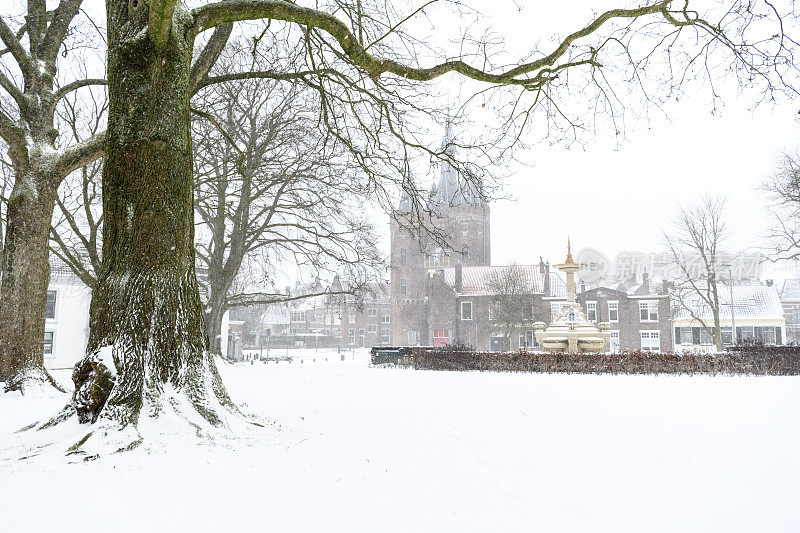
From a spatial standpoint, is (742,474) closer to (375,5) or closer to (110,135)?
(110,135)

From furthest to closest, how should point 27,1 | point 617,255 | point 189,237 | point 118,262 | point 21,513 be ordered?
point 617,255 < point 27,1 < point 189,237 < point 118,262 < point 21,513

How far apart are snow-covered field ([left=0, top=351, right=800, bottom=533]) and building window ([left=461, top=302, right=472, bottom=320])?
4882cm

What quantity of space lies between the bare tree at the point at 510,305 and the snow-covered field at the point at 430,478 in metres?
36.4

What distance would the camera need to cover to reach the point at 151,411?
5.25m

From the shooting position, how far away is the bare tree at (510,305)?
146 ft

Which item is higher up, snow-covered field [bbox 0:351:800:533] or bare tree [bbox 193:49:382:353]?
bare tree [bbox 193:49:382:353]

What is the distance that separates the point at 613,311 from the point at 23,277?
49286 mm

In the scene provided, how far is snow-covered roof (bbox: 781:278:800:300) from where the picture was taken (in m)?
72.8

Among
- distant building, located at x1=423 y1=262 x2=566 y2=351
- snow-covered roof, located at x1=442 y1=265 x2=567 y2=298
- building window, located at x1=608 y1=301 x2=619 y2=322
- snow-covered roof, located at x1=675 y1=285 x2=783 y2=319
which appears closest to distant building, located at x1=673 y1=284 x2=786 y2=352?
snow-covered roof, located at x1=675 y1=285 x2=783 y2=319

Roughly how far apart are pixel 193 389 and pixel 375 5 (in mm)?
6398

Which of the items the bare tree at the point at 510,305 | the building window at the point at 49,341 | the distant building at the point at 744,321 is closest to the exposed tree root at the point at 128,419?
the building window at the point at 49,341

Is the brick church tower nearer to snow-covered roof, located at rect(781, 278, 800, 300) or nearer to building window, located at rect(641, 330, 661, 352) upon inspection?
building window, located at rect(641, 330, 661, 352)

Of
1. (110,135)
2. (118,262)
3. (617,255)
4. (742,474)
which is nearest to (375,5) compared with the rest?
(110,135)

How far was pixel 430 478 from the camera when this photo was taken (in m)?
4.66
